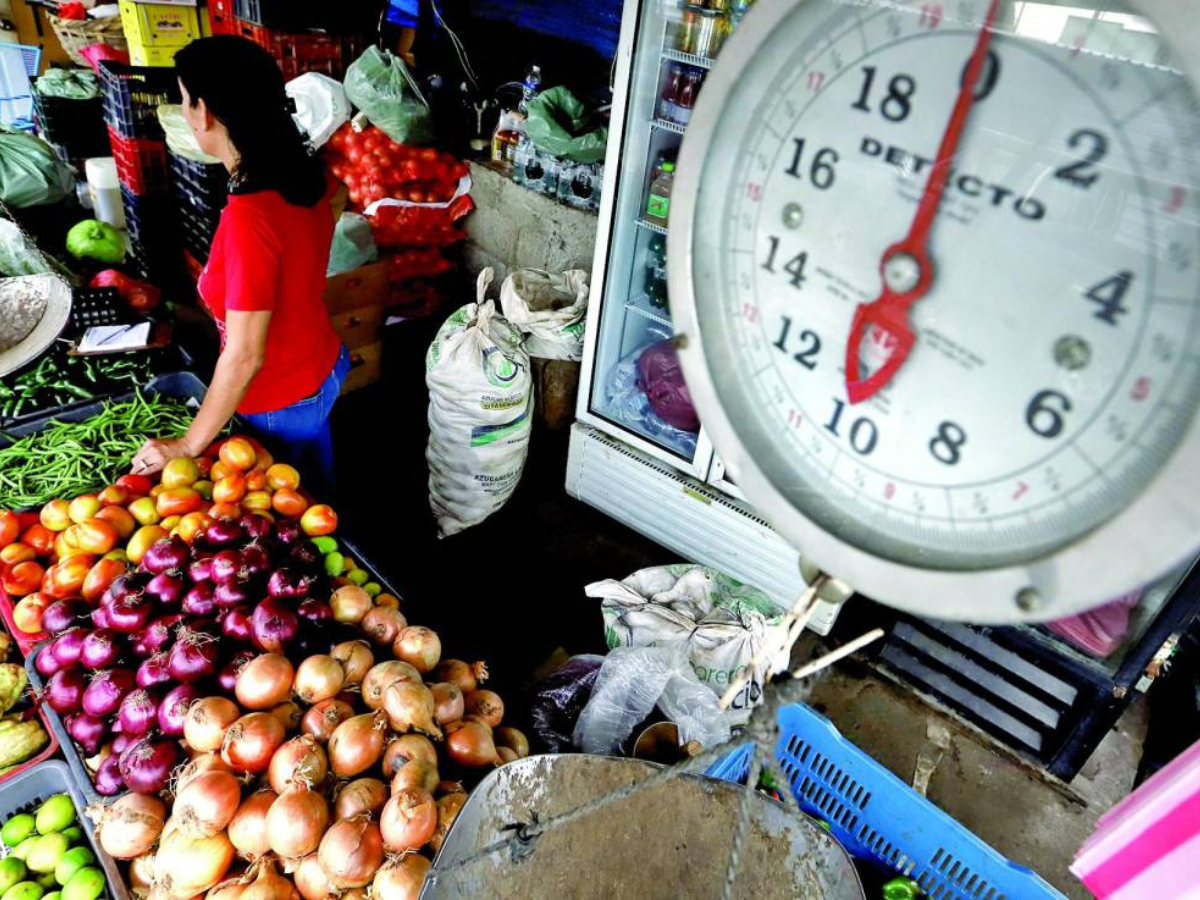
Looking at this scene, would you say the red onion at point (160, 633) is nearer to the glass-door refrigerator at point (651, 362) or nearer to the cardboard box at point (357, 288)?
the glass-door refrigerator at point (651, 362)

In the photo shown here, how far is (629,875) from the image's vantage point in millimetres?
1384

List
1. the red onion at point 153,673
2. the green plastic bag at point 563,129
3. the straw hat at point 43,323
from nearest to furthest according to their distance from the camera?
1. the red onion at point 153,673
2. the straw hat at point 43,323
3. the green plastic bag at point 563,129

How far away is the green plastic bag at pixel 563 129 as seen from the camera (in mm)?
3556

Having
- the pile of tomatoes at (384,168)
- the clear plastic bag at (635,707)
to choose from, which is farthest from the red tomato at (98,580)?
the pile of tomatoes at (384,168)

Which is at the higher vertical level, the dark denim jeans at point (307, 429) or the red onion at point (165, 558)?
the red onion at point (165, 558)

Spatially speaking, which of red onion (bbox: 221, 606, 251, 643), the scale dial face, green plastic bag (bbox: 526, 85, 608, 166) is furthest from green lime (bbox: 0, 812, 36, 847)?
green plastic bag (bbox: 526, 85, 608, 166)

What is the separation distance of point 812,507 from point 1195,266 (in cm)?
33

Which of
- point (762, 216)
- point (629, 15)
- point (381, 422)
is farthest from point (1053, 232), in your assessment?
point (381, 422)

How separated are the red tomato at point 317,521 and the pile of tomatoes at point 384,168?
249cm

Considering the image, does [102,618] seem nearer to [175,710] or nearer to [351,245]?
[175,710]

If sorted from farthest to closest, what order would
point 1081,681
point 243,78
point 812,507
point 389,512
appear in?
point 389,512 → point 1081,681 → point 243,78 → point 812,507

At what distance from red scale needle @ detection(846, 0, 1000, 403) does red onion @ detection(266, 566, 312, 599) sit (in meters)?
1.40

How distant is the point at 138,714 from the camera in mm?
1495

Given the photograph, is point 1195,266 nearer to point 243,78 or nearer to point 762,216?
point 762,216
